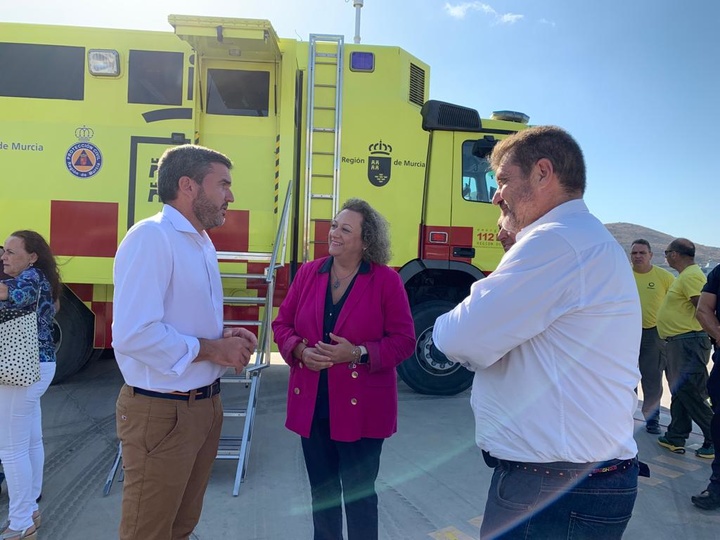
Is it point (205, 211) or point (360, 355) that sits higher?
point (205, 211)

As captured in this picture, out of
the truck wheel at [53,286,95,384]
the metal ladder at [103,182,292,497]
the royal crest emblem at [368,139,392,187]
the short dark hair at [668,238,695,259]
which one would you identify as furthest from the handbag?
the short dark hair at [668,238,695,259]

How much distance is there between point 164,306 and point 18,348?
1.42m

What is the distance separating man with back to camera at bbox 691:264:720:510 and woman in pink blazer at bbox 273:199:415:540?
247cm

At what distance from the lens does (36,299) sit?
2812 millimetres

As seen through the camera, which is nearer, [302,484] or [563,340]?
[563,340]

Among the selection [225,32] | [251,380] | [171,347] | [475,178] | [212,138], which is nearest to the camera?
[171,347]

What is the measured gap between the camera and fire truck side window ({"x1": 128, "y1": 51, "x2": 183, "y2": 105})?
4.59 metres

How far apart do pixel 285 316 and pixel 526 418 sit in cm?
144

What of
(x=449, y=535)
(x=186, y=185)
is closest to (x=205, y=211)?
(x=186, y=185)

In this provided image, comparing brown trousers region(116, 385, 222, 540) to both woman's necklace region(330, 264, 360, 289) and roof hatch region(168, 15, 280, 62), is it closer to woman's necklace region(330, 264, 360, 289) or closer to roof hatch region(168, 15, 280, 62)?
woman's necklace region(330, 264, 360, 289)

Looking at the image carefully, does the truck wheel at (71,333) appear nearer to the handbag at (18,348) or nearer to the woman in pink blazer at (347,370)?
the handbag at (18,348)

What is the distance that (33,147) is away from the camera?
4516mm

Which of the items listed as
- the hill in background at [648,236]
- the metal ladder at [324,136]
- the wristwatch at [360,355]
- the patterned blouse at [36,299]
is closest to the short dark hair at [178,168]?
the wristwatch at [360,355]

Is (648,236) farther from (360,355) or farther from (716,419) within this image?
(360,355)
